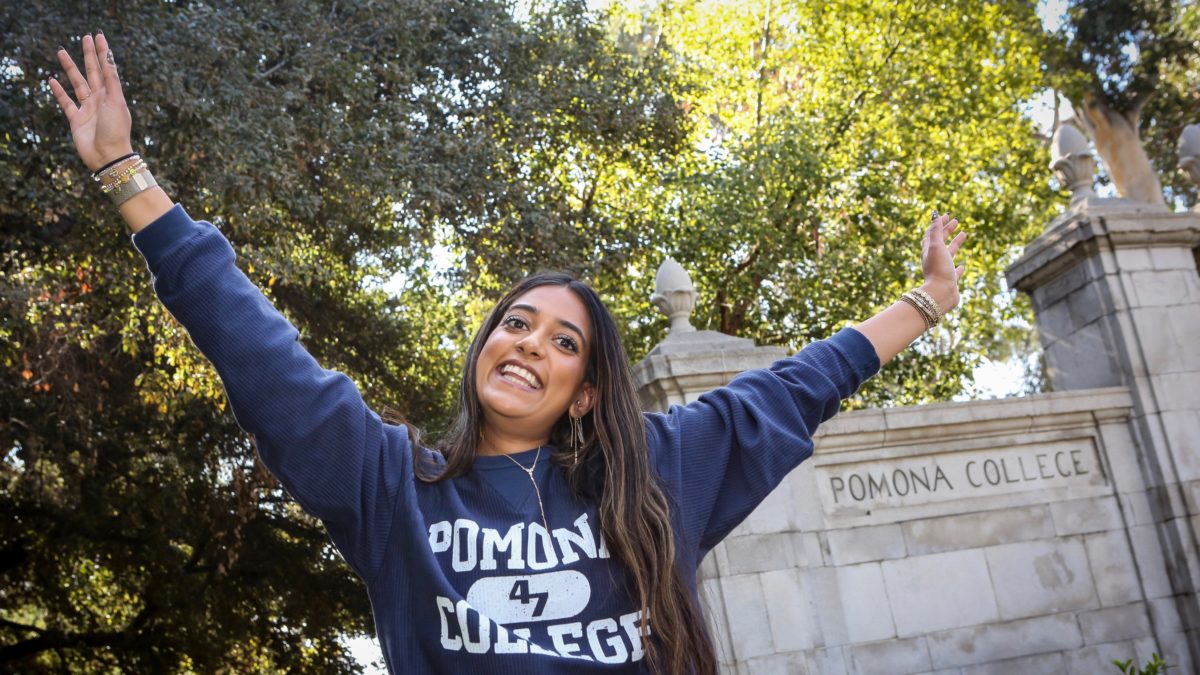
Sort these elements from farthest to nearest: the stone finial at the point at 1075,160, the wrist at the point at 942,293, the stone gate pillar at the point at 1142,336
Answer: the stone finial at the point at 1075,160 → the stone gate pillar at the point at 1142,336 → the wrist at the point at 942,293

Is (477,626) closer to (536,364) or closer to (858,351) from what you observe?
(536,364)

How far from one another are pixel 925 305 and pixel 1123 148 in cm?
1869

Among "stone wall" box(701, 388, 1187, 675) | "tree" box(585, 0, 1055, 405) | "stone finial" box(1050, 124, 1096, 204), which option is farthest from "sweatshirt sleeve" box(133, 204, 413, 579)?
"tree" box(585, 0, 1055, 405)

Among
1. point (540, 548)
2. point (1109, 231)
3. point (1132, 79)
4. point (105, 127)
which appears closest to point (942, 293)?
point (540, 548)

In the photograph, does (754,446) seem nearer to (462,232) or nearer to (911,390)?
(462,232)

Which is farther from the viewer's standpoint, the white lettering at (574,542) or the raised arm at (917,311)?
the raised arm at (917,311)

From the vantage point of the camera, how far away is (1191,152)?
352 inches

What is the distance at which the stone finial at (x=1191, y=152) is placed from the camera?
8856mm

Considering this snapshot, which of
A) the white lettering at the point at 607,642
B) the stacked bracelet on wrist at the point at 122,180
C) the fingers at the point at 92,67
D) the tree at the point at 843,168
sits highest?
the tree at the point at 843,168

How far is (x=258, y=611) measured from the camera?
42.0 feet

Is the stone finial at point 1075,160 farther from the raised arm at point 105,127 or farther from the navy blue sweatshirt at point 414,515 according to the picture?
the raised arm at point 105,127

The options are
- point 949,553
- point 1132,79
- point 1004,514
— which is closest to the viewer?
point 949,553

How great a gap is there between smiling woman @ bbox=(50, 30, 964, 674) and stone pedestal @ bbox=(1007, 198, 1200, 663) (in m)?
5.55

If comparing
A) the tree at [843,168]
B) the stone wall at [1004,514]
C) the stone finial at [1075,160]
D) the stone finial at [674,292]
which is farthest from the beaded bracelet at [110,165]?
the tree at [843,168]
